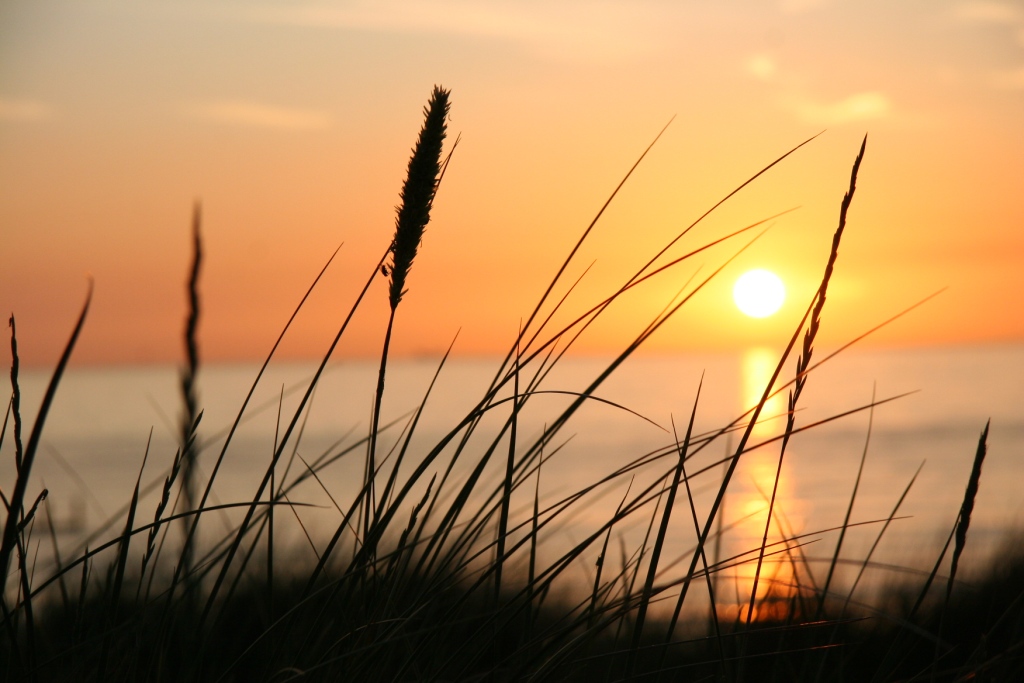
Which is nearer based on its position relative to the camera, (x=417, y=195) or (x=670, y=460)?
(x=417, y=195)

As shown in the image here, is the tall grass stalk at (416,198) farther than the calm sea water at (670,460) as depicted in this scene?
No

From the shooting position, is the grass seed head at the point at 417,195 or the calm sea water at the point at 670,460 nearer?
the grass seed head at the point at 417,195

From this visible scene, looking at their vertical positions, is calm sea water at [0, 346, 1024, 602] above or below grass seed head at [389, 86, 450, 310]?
above

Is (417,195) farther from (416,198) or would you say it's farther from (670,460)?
(670,460)

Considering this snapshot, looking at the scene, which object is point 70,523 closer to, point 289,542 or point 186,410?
point 186,410

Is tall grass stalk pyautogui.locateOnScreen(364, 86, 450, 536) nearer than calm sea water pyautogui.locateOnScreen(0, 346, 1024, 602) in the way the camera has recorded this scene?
Yes

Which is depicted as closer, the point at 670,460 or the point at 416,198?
the point at 416,198

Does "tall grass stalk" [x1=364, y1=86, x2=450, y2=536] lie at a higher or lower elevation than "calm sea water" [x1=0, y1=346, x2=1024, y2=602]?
lower

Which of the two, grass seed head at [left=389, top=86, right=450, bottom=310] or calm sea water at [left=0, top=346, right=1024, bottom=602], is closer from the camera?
grass seed head at [left=389, top=86, right=450, bottom=310]

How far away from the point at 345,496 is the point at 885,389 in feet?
158

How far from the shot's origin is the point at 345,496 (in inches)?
556

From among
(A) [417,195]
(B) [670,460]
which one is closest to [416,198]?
(A) [417,195]

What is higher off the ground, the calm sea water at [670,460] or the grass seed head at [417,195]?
the calm sea water at [670,460]

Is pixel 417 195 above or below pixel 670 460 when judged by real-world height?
below
